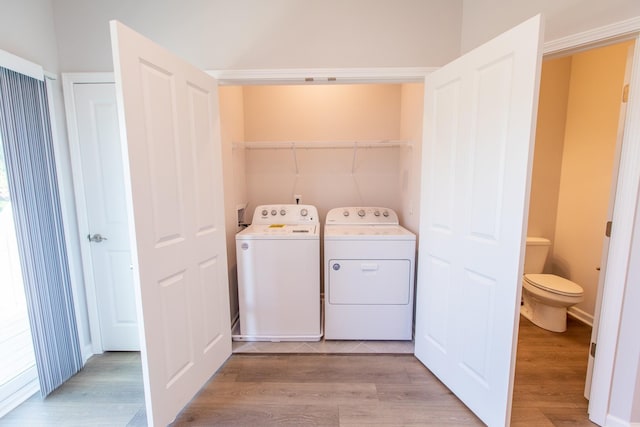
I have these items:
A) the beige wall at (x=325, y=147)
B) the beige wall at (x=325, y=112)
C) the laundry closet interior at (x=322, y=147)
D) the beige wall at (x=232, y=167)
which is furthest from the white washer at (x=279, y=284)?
the beige wall at (x=325, y=112)

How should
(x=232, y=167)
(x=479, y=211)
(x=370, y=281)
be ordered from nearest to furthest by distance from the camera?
1. (x=479, y=211)
2. (x=370, y=281)
3. (x=232, y=167)

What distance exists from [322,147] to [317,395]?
2.27 meters

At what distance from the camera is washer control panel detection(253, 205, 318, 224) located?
2660mm

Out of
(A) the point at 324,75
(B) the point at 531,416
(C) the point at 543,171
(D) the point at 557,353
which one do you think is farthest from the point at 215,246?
(C) the point at 543,171

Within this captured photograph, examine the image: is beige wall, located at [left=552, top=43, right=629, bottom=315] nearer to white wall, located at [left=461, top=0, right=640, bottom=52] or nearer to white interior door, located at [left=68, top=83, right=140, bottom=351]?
white wall, located at [left=461, top=0, right=640, bottom=52]

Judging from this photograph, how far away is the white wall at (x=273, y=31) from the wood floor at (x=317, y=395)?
7.14ft

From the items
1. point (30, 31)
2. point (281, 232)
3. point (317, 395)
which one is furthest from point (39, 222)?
point (317, 395)

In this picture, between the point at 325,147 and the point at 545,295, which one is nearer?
the point at 545,295

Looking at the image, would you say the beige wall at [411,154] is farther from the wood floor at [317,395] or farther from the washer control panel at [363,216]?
the wood floor at [317,395]

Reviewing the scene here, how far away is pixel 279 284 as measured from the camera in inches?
86.5

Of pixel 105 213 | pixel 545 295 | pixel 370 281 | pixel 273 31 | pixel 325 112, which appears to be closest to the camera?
pixel 273 31

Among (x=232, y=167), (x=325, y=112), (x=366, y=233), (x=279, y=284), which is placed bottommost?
(x=279, y=284)

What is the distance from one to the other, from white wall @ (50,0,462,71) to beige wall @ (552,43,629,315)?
67.7 inches

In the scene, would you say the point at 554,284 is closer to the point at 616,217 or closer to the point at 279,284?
the point at 616,217
